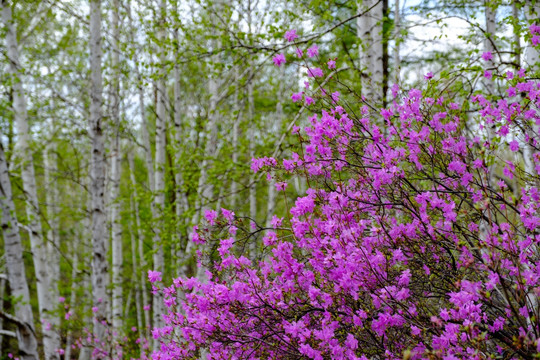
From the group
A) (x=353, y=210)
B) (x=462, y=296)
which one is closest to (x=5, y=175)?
(x=353, y=210)

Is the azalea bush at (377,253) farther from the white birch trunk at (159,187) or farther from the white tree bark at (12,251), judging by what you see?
the white birch trunk at (159,187)

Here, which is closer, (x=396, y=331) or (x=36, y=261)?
(x=396, y=331)

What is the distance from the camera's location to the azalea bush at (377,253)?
7.88 feet

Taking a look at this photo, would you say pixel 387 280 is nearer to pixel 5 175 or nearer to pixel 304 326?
pixel 304 326

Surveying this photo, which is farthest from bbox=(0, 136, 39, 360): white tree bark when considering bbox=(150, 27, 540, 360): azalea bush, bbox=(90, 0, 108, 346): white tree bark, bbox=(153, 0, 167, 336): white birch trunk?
bbox=(150, 27, 540, 360): azalea bush

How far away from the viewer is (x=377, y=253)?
248cm

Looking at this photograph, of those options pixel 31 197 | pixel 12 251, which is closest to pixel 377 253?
pixel 12 251

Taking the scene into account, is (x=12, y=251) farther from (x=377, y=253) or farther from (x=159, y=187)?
(x=377, y=253)

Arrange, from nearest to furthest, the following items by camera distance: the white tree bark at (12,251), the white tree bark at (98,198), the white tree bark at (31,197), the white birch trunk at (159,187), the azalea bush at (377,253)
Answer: the azalea bush at (377,253)
the white tree bark at (12,251)
the white tree bark at (98,198)
the white tree bark at (31,197)
the white birch trunk at (159,187)

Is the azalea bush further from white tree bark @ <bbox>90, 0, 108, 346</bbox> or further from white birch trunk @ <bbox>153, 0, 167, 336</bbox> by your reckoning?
white birch trunk @ <bbox>153, 0, 167, 336</bbox>

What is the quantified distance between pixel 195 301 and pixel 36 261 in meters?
4.78

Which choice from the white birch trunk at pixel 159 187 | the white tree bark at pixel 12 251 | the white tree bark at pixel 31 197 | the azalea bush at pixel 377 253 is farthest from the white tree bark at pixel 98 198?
the azalea bush at pixel 377 253

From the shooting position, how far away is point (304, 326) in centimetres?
251

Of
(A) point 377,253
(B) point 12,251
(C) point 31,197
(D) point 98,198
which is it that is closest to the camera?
(A) point 377,253
